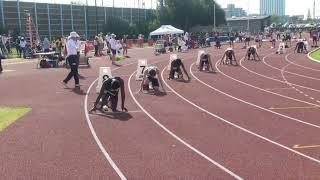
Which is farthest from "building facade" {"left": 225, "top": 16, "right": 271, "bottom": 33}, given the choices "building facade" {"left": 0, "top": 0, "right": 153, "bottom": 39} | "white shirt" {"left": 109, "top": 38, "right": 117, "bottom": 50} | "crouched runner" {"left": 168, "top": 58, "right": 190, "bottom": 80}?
"crouched runner" {"left": 168, "top": 58, "right": 190, "bottom": 80}

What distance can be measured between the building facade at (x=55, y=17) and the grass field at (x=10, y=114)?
4966cm

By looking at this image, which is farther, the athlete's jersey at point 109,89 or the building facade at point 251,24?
the building facade at point 251,24

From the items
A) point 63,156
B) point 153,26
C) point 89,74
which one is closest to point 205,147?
point 63,156

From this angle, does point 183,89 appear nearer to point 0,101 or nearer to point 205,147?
Result: point 0,101

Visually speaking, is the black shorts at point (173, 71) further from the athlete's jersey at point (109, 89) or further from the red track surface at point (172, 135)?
the athlete's jersey at point (109, 89)

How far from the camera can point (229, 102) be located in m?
14.3

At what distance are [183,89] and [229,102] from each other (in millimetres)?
3164

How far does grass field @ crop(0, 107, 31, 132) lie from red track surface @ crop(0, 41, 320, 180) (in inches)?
10.5

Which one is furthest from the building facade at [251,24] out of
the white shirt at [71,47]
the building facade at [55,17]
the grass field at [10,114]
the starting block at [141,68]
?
the grass field at [10,114]

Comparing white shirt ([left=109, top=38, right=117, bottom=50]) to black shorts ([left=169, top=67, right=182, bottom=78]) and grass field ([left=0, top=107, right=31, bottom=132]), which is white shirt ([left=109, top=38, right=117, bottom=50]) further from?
grass field ([left=0, top=107, right=31, bottom=132])

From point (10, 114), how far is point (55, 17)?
60194mm

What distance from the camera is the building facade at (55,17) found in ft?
208

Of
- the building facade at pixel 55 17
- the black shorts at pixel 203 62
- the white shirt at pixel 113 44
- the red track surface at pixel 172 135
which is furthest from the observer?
the building facade at pixel 55 17

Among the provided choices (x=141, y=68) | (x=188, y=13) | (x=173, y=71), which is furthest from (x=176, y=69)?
(x=188, y=13)
